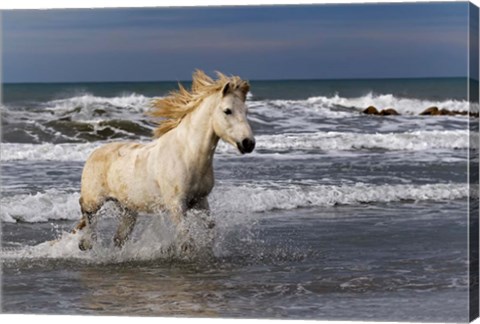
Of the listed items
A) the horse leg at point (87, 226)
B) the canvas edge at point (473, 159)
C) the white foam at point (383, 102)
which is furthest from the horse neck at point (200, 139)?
the canvas edge at point (473, 159)

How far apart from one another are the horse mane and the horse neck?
0.05 m

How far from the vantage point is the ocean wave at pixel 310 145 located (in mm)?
6590

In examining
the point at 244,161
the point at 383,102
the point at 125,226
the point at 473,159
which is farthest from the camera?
the point at 125,226

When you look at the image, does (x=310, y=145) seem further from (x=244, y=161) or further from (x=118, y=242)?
(x=118, y=242)

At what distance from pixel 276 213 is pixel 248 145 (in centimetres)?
80

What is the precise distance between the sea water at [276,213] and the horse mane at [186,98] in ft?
0.27

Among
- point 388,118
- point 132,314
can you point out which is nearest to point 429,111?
point 388,118

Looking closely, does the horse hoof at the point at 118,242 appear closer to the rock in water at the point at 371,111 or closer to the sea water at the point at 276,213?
the sea water at the point at 276,213

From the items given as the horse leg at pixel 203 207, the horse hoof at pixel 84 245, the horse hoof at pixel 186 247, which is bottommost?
the horse hoof at pixel 84 245

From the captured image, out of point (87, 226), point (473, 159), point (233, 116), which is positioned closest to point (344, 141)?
point (233, 116)

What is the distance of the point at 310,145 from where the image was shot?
6.87m

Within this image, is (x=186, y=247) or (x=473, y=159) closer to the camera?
(x=473, y=159)

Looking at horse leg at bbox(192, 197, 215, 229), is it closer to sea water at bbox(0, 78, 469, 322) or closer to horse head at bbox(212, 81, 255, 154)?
sea water at bbox(0, 78, 469, 322)

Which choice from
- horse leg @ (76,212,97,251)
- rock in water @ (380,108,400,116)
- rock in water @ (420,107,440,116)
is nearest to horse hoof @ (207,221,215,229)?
horse leg @ (76,212,97,251)
